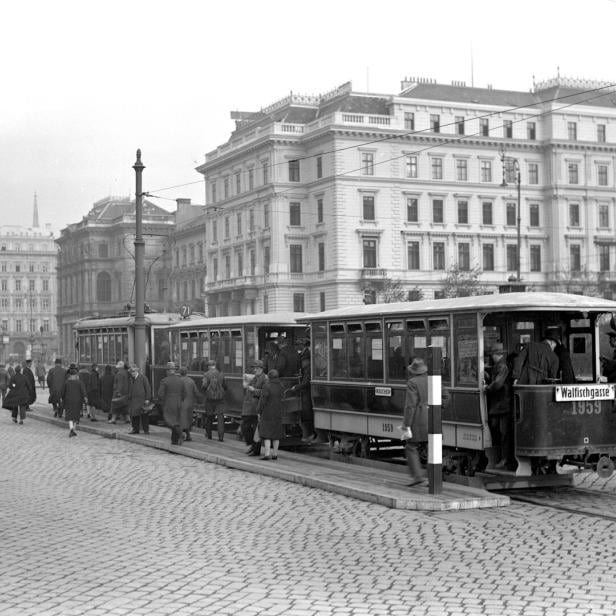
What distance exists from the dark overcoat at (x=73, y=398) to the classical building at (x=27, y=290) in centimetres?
13456

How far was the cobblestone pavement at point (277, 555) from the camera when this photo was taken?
8.09 meters

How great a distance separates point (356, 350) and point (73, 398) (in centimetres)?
934

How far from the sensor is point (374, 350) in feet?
56.0

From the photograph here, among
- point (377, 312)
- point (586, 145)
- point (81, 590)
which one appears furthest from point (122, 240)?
point (81, 590)

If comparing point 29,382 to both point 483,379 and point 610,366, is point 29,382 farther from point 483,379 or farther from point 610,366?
point 610,366

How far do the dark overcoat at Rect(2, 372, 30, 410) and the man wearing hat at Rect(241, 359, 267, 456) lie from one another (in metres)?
10.9

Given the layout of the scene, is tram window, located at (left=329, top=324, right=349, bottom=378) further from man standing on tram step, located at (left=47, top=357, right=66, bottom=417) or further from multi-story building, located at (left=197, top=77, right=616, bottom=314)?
multi-story building, located at (left=197, top=77, right=616, bottom=314)

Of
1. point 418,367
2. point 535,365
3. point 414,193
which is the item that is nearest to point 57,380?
point 418,367

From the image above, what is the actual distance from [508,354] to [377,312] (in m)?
2.75

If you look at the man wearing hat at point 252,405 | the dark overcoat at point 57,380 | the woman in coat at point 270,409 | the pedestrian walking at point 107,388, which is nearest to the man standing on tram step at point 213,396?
the man wearing hat at point 252,405

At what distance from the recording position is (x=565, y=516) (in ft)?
40.3

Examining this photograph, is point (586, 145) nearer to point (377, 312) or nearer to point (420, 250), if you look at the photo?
point (420, 250)

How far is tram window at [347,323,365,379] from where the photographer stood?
17453 millimetres

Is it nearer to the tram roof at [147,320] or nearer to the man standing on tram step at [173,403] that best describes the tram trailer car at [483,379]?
the man standing on tram step at [173,403]
